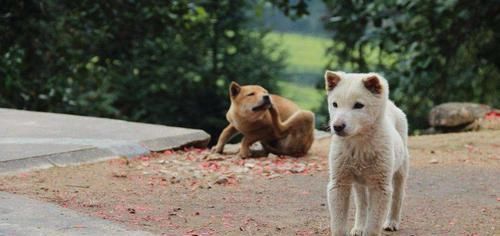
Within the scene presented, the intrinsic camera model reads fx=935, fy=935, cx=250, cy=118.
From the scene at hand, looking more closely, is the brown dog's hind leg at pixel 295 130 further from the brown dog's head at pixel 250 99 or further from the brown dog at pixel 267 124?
the brown dog's head at pixel 250 99

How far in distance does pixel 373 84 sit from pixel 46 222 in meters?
2.05

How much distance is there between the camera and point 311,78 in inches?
765

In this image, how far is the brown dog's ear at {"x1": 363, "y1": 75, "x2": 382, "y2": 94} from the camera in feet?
16.5

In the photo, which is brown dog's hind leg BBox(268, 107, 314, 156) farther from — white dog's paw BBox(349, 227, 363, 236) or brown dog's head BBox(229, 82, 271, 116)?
white dog's paw BBox(349, 227, 363, 236)

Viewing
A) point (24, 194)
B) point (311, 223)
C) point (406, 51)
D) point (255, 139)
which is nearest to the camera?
point (311, 223)

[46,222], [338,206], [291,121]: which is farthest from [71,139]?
[338,206]

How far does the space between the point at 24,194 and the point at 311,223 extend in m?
1.97

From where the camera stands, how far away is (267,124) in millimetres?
8547

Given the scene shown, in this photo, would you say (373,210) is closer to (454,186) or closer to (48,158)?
(454,186)

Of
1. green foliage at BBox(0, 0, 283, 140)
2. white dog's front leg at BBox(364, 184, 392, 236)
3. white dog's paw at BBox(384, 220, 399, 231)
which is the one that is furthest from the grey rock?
white dog's front leg at BBox(364, 184, 392, 236)

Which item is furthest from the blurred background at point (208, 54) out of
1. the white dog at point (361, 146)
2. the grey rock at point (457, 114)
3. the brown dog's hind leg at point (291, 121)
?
the white dog at point (361, 146)

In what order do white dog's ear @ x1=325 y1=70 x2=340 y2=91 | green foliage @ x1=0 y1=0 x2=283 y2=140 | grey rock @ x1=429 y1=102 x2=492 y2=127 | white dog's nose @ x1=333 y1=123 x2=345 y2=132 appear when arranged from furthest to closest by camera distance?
green foliage @ x1=0 y1=0 x2=283 y2=140, grey rock @ x1=429 y1=102 x2=492 y2=127, white dog's ear @ x1=325 y1=70 x2=340 y2=91, white dog's nose @ x1=333 y1=123 x2=345 y2=132

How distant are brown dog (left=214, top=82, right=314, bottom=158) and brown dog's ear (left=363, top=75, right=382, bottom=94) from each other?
3.26 m

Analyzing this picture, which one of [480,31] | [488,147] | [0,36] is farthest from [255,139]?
[0,36]
